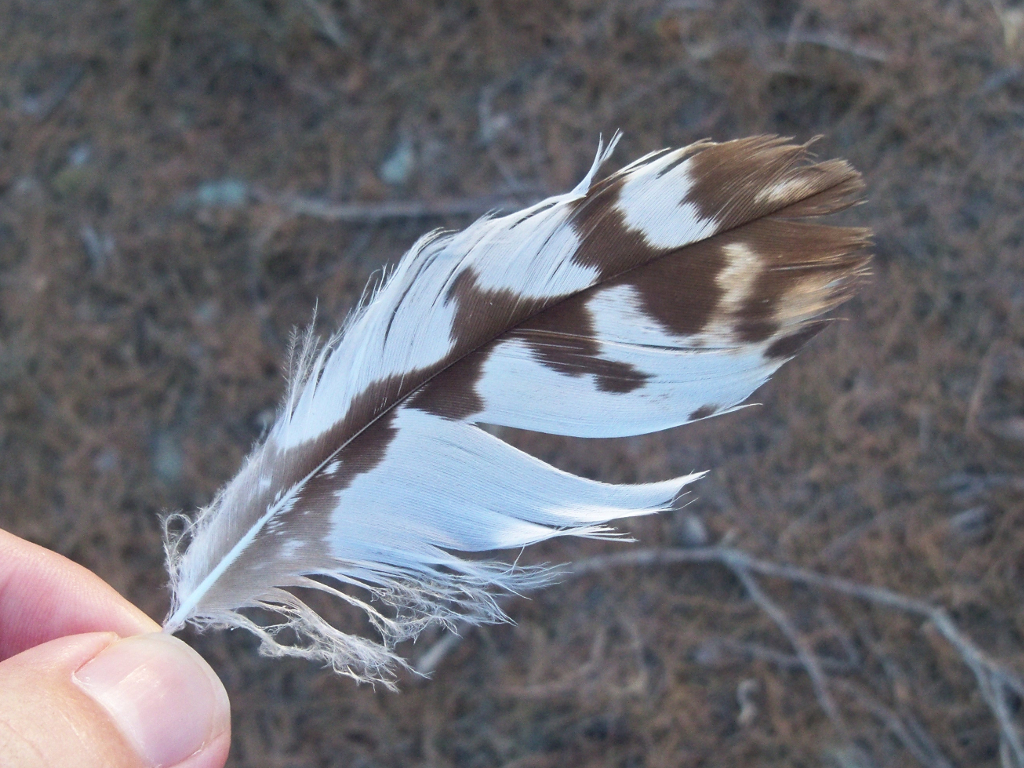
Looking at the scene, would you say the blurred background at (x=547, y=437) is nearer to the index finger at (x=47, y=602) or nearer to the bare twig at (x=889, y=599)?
the bare twig at (x=889, y=599)

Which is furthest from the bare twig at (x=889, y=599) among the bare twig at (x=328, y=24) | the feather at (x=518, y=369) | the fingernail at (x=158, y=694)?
the bare twig at (x=328, y=24)

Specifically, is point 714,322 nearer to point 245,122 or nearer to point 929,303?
point 929,303

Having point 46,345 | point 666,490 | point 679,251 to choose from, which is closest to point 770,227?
point 679,251

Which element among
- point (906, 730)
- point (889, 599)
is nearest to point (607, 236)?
point (889, 599)

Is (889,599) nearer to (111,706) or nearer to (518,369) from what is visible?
(518,369)

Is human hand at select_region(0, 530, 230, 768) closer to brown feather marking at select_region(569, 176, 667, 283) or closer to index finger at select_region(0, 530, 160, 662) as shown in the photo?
index finger at select_region(0, 530, 160, 662)
